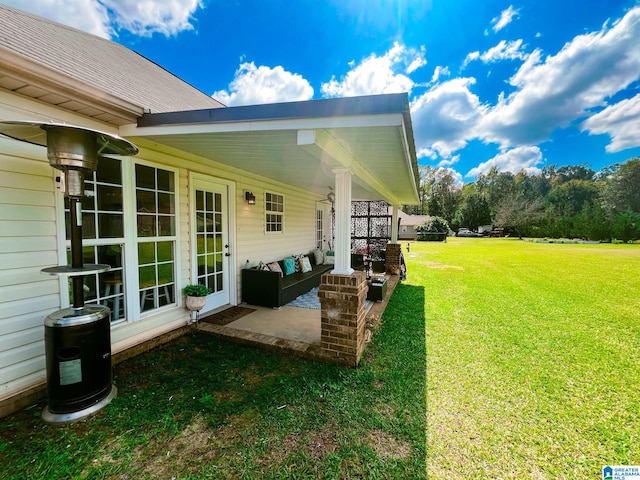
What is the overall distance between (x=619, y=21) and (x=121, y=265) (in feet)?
50.4

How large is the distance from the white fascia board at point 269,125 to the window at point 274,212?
304 centimetres

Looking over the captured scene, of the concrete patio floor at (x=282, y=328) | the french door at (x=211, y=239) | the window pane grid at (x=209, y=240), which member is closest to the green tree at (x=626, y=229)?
the concrete patio floor at (x=282, y=328)

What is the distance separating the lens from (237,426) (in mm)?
2146

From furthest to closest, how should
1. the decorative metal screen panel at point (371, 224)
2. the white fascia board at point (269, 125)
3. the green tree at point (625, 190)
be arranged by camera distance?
the green tree at point (625, 190), the decorative metal screen panel at point (371, 224), the white fascia board at point (269, 125)

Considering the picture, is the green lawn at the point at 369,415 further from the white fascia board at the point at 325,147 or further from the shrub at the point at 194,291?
the white fascia board at the point at 325,147

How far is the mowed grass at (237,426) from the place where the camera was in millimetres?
1768

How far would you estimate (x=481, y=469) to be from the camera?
1811 millimetres

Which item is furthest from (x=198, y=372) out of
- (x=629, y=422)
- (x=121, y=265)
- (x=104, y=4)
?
(x=104, y=4)

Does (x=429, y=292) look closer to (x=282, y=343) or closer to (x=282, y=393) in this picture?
(x=282, y=343)

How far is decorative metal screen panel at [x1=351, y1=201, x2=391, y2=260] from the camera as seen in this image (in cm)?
1123

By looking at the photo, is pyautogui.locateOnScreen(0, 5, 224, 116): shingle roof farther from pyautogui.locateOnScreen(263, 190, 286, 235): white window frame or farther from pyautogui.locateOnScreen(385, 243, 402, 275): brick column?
pyautogui.locateOnScreen(385, 243, 402, 275): brick column

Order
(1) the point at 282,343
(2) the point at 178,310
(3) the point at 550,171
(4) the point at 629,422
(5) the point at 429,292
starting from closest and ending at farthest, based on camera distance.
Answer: (4) the point at 629,422 → (1) the point at 282,343 → (2) the point at 178,310 → (5) the point at 429,292 → (3) the point at 550,171

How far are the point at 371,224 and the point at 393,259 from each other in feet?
10.0

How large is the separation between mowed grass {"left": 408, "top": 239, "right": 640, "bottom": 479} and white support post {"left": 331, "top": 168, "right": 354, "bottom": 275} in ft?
5.22
